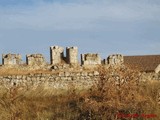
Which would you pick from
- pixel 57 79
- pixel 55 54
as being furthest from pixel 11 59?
pixel 57 79

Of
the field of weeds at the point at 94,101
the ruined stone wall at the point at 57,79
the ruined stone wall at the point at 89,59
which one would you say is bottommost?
the field of weeds at the point at 94,101

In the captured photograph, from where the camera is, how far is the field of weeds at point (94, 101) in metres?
14.2

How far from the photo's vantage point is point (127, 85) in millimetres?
16234

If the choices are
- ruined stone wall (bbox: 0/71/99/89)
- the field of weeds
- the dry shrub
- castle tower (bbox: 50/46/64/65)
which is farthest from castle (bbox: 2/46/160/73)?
the dry shrub

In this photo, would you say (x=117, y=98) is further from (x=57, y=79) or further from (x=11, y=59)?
(x=11, y=59)

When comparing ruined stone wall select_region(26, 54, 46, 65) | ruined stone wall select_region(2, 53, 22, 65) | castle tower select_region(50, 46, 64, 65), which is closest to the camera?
ruined stone wall select_region(26, 54, 46, 65)

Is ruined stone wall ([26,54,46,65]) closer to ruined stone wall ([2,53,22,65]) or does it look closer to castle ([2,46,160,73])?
castle ([2,46,160,73])

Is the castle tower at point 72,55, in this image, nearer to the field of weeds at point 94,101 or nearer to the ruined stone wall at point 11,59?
the ruined stone wall at point 11,59

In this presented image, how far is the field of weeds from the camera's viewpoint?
14.2 meters

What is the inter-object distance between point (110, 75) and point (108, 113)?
3.17 m

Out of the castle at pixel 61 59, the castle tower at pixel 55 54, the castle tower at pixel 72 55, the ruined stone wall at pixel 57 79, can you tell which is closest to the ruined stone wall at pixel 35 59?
the castle at pixel 61 59

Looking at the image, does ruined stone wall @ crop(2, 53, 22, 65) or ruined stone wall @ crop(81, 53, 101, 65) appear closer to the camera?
ruined stone wall @ crop(2, 53, 22, 65)

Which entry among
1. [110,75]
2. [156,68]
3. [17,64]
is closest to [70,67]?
[17,64]

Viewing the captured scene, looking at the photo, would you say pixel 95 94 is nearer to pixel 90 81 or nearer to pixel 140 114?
pixel 140 114
